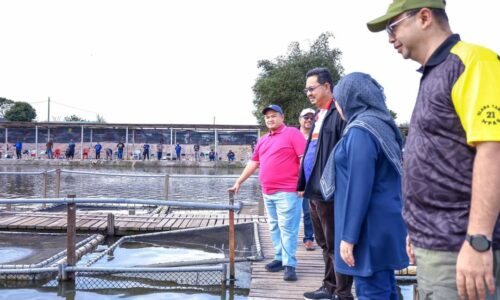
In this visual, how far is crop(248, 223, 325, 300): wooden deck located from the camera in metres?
4.11

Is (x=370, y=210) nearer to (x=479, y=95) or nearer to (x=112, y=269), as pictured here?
(x=479, y=95)

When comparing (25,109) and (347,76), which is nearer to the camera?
(347,76)

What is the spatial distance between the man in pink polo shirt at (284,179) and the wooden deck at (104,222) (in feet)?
11.1

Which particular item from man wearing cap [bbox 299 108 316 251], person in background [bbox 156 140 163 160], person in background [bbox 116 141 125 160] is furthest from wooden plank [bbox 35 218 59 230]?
person in background [bbox 116 141 125 160]

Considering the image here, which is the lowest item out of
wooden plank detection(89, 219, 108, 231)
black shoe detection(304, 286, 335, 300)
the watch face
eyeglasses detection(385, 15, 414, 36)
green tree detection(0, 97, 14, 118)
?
wooden plank detection(89, 219, 108, 231)

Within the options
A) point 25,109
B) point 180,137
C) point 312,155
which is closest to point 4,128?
point 180,137

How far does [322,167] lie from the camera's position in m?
3.53

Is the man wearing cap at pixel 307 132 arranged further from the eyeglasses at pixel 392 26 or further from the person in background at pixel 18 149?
the person in background at pixel 18 149

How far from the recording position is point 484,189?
148cm

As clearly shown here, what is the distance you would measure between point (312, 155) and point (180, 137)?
116ft

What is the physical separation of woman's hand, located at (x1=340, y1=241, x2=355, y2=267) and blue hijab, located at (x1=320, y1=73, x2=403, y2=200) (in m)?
0.48

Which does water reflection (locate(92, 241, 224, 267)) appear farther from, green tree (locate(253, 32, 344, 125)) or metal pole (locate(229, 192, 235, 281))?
green tree (locate(253, 32, 344, 125))

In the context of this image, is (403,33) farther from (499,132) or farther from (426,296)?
(426,296)

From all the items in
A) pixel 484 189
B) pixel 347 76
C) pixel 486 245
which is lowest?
pixel 486 245
